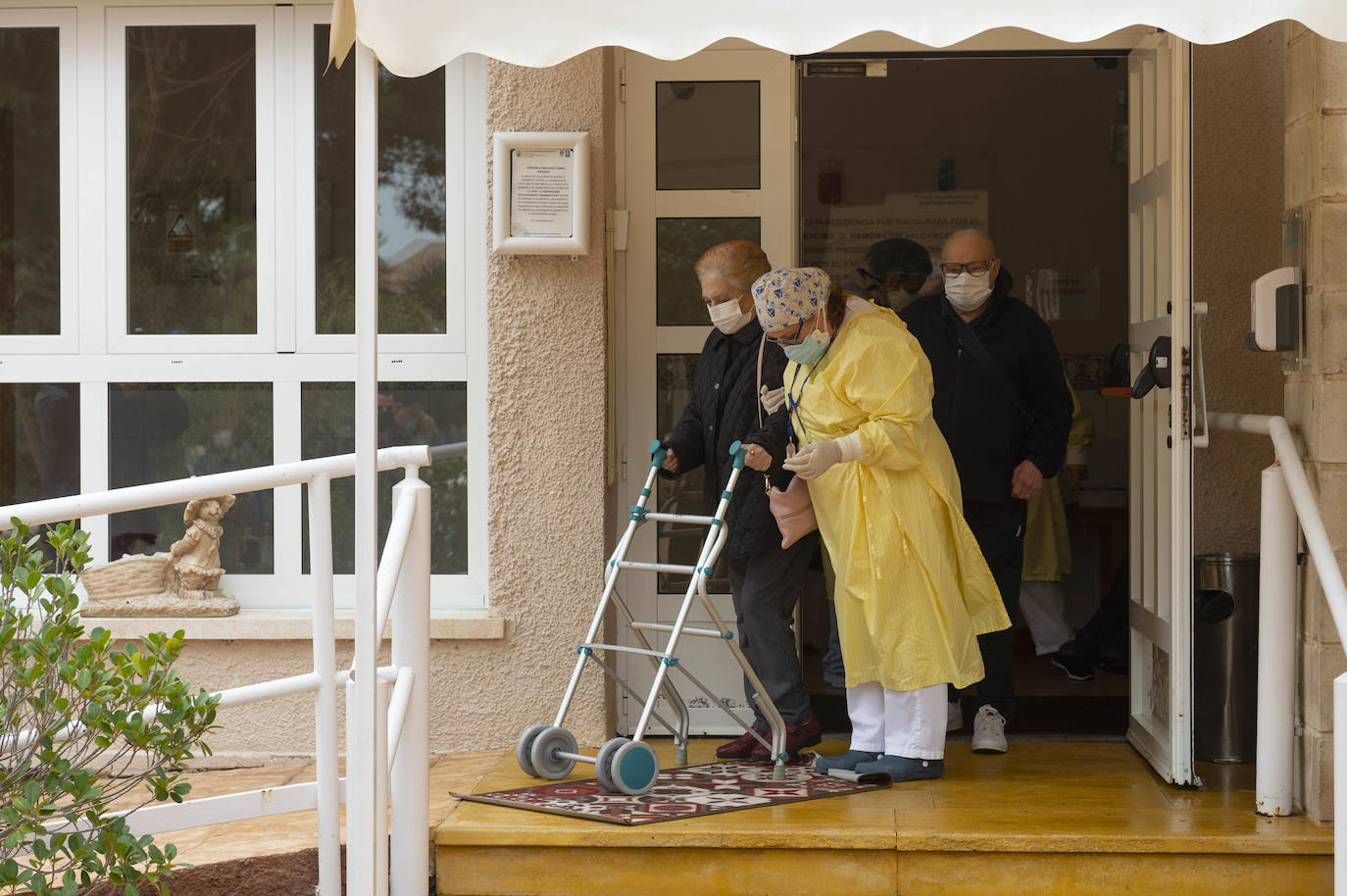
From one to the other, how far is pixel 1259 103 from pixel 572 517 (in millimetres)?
2885

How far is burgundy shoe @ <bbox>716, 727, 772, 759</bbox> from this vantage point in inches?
199

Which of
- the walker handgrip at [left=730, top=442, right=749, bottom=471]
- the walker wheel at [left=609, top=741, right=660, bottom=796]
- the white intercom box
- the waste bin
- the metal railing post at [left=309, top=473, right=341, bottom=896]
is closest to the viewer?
the metal railing post at [left=309, top=473, right=341, bottom=896]

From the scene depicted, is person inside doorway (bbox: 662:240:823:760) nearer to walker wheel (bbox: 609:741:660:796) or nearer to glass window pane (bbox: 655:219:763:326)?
glass window pane (bbox: 655:219:763:326)

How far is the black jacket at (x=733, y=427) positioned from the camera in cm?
484

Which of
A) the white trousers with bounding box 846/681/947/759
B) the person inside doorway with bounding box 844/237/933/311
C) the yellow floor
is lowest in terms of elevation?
the yellow floor

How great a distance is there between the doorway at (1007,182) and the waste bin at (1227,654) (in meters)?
3.42

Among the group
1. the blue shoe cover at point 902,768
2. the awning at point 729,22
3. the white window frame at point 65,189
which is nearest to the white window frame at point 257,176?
the white window frame at point 65,189

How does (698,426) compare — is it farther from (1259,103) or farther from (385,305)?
(1259,103)

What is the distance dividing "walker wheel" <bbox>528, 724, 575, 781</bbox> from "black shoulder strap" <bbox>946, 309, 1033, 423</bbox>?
6.33ft

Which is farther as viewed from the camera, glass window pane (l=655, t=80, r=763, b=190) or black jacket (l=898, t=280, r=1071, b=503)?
glass window pane (l=655, t=80, r=763, b=190)

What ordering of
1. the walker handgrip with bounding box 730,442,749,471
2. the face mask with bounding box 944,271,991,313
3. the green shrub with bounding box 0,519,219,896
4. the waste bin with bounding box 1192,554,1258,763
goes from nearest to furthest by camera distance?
the green shrub with bounding box 0,519,219,896 → the walker handgrip with bounding box 730,442,749,471 → the waste bin with bounding box 1192,554,1258,763 → the face mask with bounding box 944,271,991,313

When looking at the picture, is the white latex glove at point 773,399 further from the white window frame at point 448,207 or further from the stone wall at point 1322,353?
the stone wall at point 1322,353

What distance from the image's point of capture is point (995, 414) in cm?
523

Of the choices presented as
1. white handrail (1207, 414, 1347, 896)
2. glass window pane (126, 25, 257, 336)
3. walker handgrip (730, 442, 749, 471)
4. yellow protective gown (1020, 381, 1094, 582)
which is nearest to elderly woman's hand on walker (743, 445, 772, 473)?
walker handgrip (730, 442, 749, 471)
